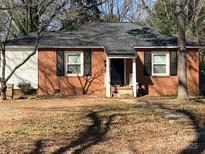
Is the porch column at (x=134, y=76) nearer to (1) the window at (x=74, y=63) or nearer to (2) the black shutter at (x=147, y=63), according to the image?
(2) the black shutter at (x=147, y=63)

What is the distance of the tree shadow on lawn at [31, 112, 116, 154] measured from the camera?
34.8 feet

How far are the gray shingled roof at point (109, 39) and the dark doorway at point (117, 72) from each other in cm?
116

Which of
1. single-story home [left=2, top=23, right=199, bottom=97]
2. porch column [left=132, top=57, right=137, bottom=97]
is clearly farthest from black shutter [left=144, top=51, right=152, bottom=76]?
porch column [left=132, top=57, right=137, bottom=97]

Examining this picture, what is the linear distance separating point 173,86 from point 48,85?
277 inches

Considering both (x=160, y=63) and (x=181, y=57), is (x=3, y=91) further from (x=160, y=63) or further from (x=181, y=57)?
(x=160, y=63)

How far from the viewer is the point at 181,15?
22250mm

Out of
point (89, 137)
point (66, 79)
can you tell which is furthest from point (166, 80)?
point (89, 137)

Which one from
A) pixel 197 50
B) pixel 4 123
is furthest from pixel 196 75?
pixel 4 123

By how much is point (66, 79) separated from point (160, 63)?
5.34 m

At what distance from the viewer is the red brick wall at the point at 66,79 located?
91.9ft

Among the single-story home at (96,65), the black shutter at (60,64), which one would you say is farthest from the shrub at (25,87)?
the black shutter at (60,64)

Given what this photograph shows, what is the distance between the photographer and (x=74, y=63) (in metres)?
28.1

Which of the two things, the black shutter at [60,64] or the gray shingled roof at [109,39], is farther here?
the black shutter at [60,64]

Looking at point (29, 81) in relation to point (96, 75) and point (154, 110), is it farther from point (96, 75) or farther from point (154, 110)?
point (154, 110)
